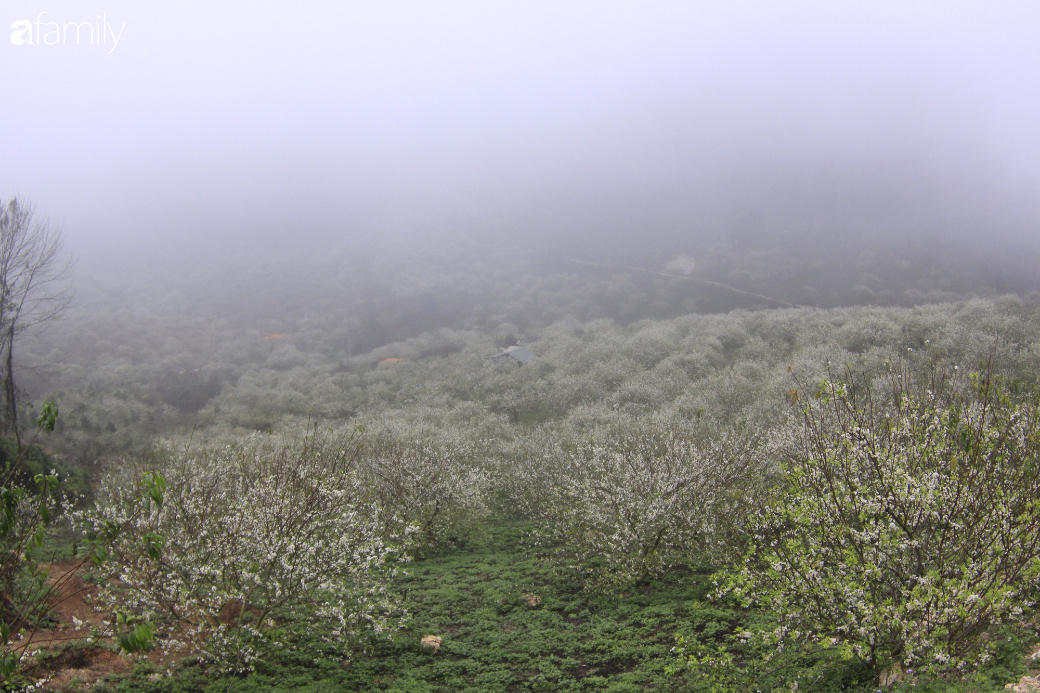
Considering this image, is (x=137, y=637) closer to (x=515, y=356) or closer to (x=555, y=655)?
(x=555, y=655)

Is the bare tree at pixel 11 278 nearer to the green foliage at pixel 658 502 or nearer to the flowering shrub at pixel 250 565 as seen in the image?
the flowering shrub at pixel 250 565

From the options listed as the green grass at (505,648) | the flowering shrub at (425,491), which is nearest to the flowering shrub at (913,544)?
the green grass at (505,648)

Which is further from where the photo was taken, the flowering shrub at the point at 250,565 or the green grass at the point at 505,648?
the green grass at the point at 505,648

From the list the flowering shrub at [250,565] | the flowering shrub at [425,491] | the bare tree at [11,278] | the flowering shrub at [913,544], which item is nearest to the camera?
the flowering shrub at [913,544]

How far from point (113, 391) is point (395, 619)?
44517 millimetres

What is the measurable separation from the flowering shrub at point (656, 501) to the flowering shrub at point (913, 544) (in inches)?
185

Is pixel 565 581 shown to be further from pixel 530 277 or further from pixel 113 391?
pixel 530 277

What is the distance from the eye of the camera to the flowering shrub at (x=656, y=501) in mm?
12680

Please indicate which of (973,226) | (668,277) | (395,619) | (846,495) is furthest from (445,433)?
(973,226)

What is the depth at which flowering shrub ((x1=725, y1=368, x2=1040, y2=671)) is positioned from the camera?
6047mm

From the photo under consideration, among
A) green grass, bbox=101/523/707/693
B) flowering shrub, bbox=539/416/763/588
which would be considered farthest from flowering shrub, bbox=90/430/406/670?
flowering shrub, bbox=539/416/763/588

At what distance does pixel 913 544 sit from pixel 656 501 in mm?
6122

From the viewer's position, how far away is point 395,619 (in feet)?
40.1

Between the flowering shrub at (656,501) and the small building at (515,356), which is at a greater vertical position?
the flowering shrub at (656,501)
